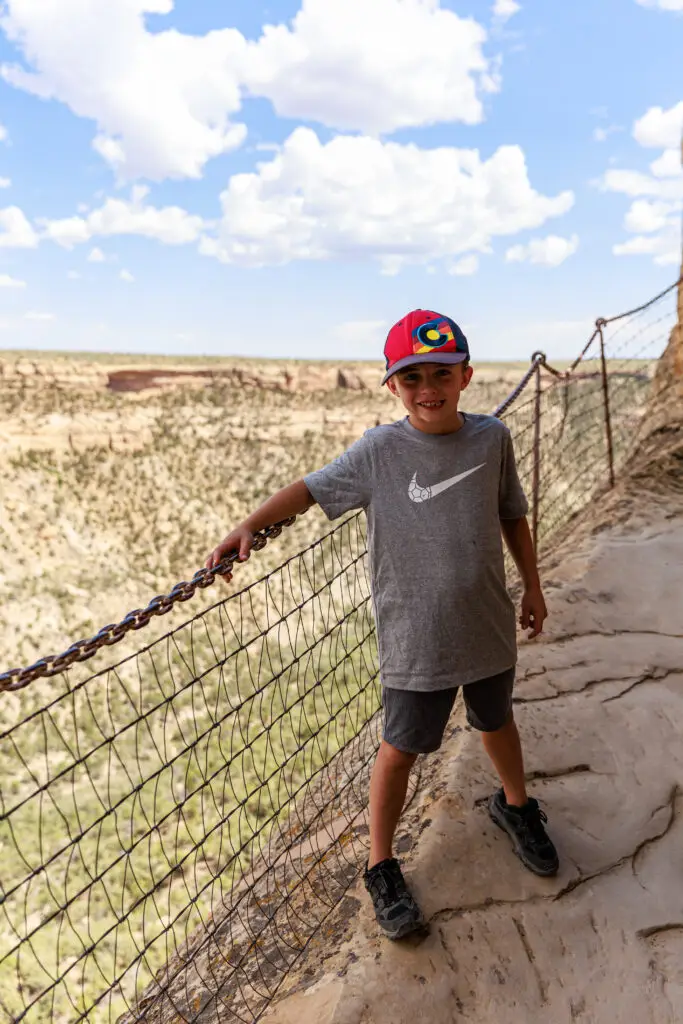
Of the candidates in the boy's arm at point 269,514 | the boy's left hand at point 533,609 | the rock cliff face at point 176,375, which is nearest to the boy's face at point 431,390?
the boy's arm at point 269,514

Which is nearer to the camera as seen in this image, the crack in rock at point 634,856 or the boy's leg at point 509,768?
the boy's leg at point 509,768

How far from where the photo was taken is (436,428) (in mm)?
1910

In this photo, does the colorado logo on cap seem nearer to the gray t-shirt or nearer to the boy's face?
the boy's face

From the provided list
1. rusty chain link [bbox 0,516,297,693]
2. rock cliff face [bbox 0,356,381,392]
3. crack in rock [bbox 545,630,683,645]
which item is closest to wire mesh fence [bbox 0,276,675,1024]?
rusty chain link [bbox 0,516,297,693]

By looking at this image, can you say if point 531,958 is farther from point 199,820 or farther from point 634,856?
point 199,820

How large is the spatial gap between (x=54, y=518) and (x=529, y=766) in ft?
66.5

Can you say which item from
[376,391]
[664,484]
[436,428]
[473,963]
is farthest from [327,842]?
[376,391]

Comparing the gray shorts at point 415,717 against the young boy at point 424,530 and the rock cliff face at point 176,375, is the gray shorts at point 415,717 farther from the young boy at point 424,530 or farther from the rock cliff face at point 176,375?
the rock cliff face at point 176,375

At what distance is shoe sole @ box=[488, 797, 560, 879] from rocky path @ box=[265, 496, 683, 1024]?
22mm

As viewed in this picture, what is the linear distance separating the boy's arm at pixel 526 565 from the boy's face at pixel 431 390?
44cm

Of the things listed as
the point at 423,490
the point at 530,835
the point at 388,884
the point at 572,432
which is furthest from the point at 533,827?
the point at 572,432

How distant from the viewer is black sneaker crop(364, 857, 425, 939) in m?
1.97

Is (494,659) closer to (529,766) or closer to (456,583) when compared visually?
(456,583)

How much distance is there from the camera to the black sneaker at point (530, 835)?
2.21m
